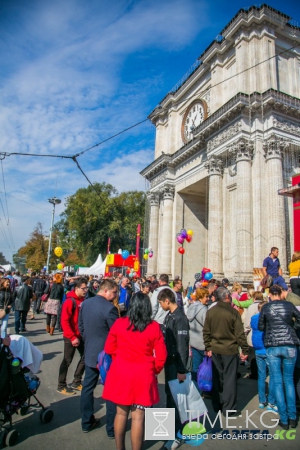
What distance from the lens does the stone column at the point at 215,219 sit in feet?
56.7

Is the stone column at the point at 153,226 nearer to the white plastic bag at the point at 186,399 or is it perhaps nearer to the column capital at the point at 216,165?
the column capital at the point at 216,165

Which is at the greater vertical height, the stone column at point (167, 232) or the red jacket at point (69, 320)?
the stone column at point (167, 232)

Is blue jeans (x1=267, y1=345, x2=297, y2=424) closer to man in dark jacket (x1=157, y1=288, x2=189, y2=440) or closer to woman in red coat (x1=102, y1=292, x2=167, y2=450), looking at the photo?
man in dark jacket (x1=157, y1=288, x2=189, y2=440)

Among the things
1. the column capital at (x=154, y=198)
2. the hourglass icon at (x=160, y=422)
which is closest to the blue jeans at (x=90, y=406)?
the hourglass icon at (x=160, y=422)

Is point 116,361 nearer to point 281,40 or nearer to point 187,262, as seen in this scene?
point 187,262

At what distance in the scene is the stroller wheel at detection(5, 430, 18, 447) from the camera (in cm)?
327

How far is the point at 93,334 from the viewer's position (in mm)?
3959

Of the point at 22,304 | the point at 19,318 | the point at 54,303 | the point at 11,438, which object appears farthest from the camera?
the point at 54,303

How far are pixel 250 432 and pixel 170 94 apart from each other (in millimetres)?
27547

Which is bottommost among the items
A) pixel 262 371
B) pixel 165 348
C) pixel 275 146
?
pixel 262 371

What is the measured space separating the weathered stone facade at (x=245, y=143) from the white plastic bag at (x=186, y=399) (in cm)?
1198

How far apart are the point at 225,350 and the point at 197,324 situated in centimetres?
87

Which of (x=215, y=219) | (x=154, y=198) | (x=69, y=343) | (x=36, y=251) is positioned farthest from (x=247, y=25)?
(x=36, y=251)

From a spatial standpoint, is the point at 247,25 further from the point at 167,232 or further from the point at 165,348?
the point at 165,348
